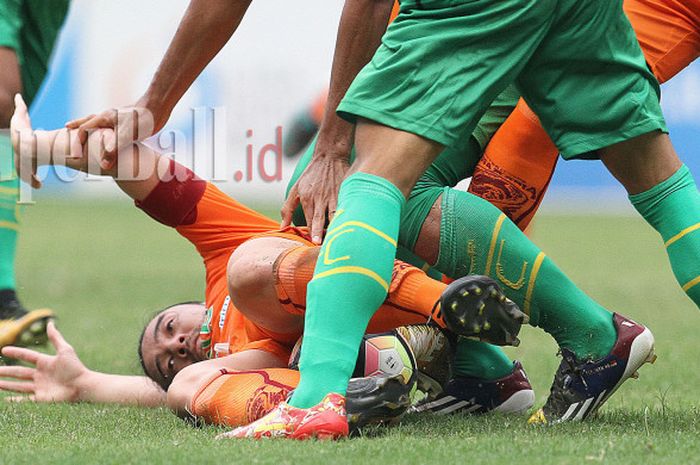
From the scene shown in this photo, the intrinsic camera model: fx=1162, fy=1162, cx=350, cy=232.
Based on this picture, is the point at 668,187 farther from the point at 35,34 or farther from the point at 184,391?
the point at 35,34

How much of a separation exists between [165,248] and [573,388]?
8.92 m

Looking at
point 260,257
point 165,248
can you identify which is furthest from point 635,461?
point 165,248

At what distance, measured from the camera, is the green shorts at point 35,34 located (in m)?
4.80

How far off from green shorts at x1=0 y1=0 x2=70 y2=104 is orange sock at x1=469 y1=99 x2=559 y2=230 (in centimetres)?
236

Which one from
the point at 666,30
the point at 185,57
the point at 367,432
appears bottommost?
the point at 367,432

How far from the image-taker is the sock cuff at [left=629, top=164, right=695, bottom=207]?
105 inches

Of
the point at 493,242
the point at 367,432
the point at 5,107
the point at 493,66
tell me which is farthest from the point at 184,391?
the point at 5,107

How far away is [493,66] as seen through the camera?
8.04 ft

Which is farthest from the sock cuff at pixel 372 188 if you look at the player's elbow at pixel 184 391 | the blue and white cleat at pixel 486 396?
the blue and white cleat at pixel 486 396

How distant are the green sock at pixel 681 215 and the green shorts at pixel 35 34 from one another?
2.95 meters

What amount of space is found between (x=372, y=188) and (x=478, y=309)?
1.13 feet

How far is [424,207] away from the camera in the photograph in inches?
112

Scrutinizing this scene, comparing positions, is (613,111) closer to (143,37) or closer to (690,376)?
(690,376)

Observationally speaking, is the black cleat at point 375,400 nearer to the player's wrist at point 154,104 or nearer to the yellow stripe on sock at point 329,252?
the yellow stripe on sock at point 329,252
